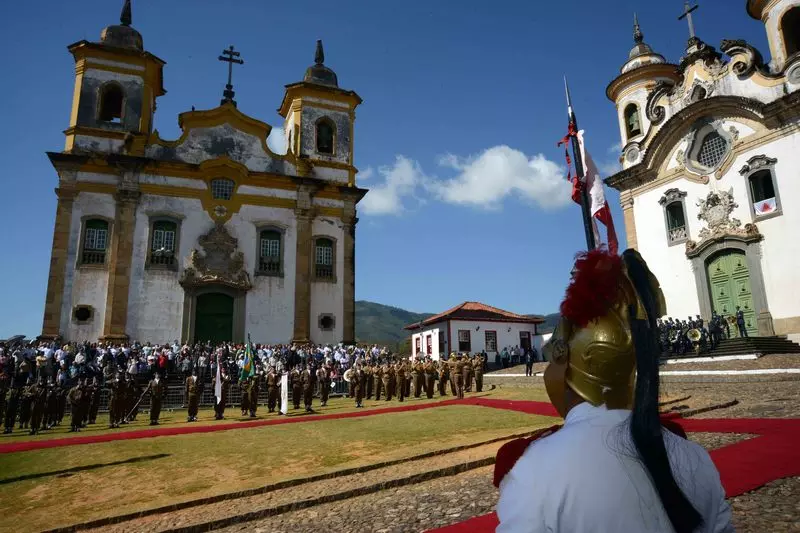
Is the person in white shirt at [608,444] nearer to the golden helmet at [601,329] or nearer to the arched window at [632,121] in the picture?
the golden helmet at [601,329]

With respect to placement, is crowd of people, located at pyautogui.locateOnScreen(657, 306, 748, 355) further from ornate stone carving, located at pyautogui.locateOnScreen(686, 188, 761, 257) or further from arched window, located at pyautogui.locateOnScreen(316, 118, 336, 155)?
arched window, located at pyautogui.locateOnScreen(316, 118, 336, 155)

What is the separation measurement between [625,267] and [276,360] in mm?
20596

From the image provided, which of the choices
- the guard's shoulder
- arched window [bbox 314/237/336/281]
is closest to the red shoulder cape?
the guard's shoulder

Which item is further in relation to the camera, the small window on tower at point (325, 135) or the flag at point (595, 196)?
the small window on tower at point (325, 135)

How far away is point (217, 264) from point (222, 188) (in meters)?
4.07

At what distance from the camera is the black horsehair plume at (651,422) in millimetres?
1448

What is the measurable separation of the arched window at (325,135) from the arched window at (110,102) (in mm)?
10091

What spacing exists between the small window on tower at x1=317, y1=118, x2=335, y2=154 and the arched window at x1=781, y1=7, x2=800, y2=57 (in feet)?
71.8

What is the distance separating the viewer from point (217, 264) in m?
24.4

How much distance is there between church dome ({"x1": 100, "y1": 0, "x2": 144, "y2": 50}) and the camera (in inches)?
1011

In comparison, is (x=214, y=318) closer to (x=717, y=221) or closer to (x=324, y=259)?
(x=324, y=259)

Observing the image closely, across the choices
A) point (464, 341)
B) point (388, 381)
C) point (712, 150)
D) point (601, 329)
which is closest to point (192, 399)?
point (388, 381)

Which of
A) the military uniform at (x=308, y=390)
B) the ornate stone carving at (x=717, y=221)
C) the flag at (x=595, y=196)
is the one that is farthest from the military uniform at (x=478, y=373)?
the flag at (x=595, y=196)

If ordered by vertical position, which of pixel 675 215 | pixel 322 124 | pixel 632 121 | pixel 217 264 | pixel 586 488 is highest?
pixel 322 124
